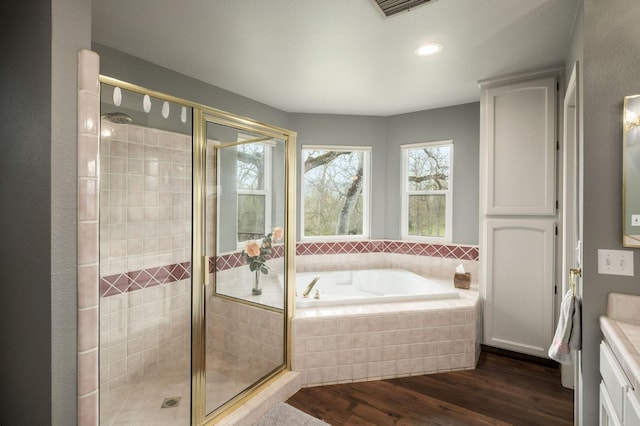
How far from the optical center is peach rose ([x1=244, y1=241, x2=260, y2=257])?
224 centimetres

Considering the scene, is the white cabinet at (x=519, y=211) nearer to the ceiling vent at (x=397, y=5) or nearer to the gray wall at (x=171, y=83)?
the ceiling vent at (x=397, y=5)

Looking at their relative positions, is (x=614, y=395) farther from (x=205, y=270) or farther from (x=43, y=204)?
(x=43, y=204)

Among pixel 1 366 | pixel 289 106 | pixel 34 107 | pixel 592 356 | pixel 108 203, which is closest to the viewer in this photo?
pixel 34 107

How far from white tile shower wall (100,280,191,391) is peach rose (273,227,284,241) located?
70 centimetres

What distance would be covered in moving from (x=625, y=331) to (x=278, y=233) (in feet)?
6.34

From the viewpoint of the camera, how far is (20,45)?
3.96 feet

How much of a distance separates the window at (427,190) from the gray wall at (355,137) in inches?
11.0

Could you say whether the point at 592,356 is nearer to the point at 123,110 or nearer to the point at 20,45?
the point at 123,110

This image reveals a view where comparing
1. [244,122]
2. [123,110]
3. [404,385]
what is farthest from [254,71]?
[404,385]

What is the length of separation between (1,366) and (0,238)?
1.68 ft

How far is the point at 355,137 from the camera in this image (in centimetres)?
405

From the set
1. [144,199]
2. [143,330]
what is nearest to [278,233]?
[144,199]

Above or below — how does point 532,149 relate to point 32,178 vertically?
above

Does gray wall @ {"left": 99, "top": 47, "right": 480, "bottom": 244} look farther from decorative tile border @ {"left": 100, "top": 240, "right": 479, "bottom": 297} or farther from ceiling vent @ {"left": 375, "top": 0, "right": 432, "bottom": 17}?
ceiling vent @ {"left": 375, "top": 0, "right": 432, "bottom": 17}
